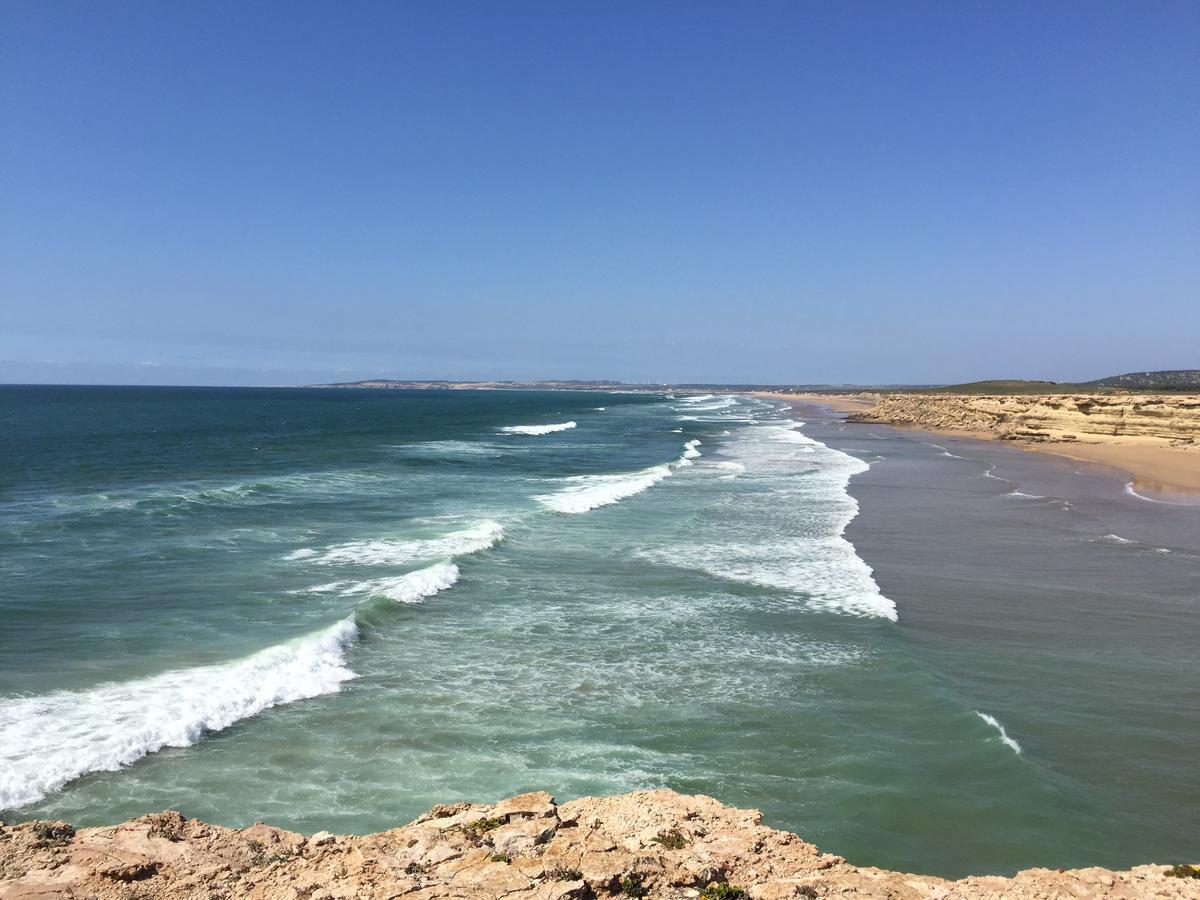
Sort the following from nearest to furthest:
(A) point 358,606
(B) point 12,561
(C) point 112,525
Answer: (A) point 358,606 → (B) point 12,561 → (C) point 112,525

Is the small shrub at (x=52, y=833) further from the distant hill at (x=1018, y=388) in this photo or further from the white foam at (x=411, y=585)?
the distant hill at (x=1018, y=388)

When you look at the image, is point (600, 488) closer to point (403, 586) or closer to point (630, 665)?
point (403, 586)

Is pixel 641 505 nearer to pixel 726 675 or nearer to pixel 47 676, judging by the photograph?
pixel 726 675

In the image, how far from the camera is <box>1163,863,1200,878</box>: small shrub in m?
6.23

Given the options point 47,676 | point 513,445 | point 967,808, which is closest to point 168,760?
point 47,676

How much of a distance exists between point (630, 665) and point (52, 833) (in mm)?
8333

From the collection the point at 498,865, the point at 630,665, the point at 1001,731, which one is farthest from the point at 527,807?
the point at 1001,731

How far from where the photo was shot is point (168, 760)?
→ 9.84 metres

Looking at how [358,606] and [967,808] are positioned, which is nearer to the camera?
[967,808]

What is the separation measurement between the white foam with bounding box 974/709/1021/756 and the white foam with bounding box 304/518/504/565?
13576 mm

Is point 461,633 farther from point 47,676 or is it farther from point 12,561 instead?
point 12,561

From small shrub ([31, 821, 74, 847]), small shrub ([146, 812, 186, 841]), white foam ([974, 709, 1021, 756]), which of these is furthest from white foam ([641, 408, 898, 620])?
small shrub ([31, 821, 74, 847])

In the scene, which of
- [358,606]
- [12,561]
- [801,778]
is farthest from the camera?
[12,561]

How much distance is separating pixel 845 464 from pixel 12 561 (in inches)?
1456
